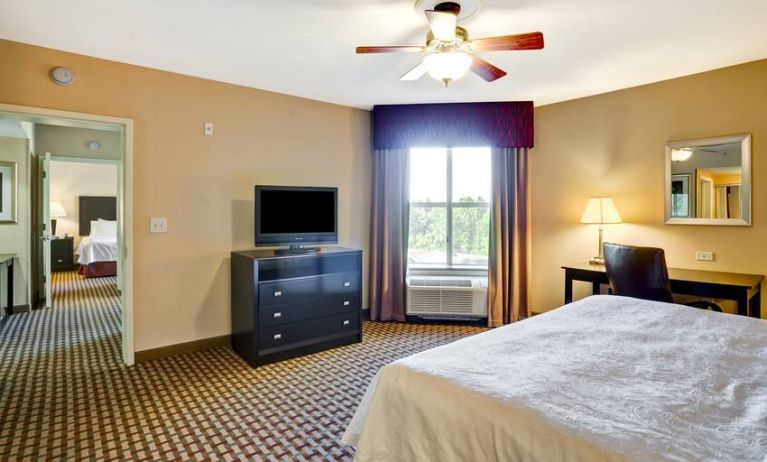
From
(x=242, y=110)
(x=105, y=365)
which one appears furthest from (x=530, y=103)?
(x=105, y=365)

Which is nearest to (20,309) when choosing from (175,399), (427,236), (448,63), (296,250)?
(175,399)

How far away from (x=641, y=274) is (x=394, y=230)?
2.40 m

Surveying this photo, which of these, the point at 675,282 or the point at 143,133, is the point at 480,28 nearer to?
the point at 675,282

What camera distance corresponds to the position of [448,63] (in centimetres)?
224

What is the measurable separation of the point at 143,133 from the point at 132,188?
46cm

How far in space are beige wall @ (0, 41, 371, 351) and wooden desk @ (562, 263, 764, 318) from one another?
3.14 meters

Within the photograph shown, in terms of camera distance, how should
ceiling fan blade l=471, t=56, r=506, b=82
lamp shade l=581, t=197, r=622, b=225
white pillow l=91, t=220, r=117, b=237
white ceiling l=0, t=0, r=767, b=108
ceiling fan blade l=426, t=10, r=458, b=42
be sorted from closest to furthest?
ceiling fan blade l=426, t=10, r=458, b=42 → white ceiling l=0, t=0, r=767, b=108 → ceiling fan blade l=471, t=56, r=506, b=82 → lamp shade l=581, t=197, r=622, b=225 → white pillow l=91, t=220, r=117, b=237

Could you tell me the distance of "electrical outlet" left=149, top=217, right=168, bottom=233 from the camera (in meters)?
3.40

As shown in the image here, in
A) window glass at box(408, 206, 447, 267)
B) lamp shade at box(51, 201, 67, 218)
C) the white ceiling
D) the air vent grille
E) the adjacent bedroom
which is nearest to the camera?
the adjacent bedroom

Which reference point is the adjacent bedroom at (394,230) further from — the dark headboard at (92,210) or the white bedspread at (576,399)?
the dark headboard at (92,210)

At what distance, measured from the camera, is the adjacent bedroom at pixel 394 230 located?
57.2 inches

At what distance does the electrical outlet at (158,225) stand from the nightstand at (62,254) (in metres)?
6.23

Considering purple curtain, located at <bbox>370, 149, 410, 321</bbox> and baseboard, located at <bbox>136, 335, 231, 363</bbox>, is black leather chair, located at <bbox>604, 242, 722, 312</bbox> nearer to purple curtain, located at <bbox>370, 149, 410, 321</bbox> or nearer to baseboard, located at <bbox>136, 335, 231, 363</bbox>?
purple curtain, located at <bbox>370, 149, 410, 321</bbox>

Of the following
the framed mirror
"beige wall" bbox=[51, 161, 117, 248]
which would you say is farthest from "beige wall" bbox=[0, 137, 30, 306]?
the framed mirror
